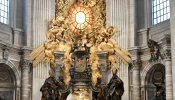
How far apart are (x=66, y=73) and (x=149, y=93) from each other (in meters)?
4.16

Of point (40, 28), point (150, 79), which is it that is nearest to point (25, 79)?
point (40, 28)

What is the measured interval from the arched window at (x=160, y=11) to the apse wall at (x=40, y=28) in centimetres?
516

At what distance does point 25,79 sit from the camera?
18.4 meters

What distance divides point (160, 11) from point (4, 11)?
7424 mm

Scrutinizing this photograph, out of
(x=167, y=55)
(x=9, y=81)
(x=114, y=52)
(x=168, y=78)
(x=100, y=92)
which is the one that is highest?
(x=114, y=52)

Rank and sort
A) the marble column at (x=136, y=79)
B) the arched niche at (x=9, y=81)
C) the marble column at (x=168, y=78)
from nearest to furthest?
the marble column at (x=168, y=78) < the arched niche at (x=9, y=81) < the marble column at (x=136, y=79)

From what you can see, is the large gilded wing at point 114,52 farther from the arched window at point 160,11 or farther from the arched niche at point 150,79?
the arched window at point 160,11

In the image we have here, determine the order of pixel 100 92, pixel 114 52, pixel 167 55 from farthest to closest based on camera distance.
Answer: pixel 114 52, pixel 100 92, pixel 167 55

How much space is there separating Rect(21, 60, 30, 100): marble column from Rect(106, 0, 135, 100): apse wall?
3977 mm

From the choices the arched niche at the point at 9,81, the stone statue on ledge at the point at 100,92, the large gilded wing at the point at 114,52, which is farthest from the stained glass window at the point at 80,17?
the arched niche at the point at 9,81

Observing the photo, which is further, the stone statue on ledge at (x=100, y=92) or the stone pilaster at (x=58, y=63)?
the stone pilaster at (x=58, y=63)

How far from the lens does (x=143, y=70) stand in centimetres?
1816

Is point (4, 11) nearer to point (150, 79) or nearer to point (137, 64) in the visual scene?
point (137, 64)

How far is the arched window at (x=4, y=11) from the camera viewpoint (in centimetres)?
1859
